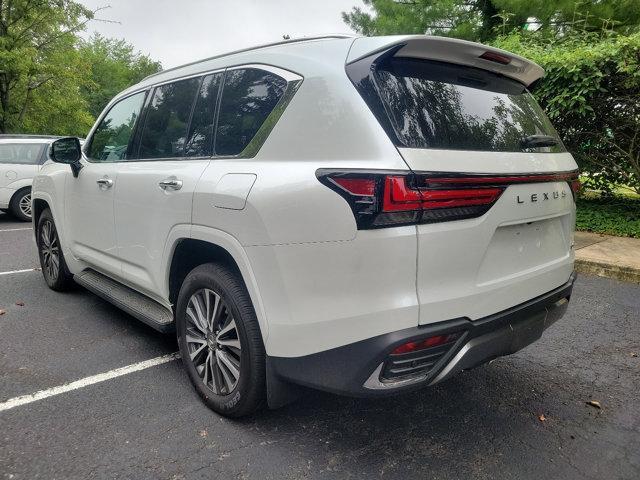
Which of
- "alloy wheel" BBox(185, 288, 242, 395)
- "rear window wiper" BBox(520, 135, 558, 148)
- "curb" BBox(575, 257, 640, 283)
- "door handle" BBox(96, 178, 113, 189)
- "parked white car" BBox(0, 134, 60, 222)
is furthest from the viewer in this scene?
"parked white car" BBox(0, 134, 60, 222)

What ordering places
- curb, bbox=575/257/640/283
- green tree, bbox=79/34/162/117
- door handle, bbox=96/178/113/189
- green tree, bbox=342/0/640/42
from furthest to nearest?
green tree, bbox=79/34/162/117, green tree, bbox=342/0/640/42, curb, bbox=575/257/640/283, door handle, bbox=96/178/113/189

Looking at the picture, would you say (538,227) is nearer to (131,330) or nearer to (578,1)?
(131,330)

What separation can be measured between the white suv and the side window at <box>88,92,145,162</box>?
2.59 feet

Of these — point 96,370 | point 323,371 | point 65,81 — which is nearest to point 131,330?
point 96,370

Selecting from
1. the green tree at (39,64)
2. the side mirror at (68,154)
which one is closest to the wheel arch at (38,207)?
the side mirror at (68,154)

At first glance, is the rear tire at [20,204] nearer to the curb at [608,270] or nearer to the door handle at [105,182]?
the door handle at [105,182]

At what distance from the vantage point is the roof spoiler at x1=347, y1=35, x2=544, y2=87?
2.06m

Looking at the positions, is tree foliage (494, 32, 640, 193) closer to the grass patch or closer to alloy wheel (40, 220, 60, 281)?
the grass patch

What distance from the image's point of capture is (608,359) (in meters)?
3.39

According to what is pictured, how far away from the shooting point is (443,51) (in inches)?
86.0

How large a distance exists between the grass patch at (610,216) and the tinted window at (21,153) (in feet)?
33.7

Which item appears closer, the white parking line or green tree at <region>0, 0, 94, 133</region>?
the white parking line

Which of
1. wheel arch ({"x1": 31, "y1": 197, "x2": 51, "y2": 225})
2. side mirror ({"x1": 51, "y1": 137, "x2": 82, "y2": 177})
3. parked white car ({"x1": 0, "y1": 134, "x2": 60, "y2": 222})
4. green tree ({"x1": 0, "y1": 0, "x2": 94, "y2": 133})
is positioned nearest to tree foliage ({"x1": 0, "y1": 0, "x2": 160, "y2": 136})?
green tree ({"x1": 0, "y1": 0, "x2": 94, "y2": 133})

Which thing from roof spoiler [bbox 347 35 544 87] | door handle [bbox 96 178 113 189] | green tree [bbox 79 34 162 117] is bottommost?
door handle [bbox 96 178 113 189]
